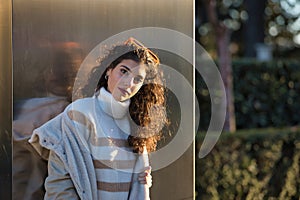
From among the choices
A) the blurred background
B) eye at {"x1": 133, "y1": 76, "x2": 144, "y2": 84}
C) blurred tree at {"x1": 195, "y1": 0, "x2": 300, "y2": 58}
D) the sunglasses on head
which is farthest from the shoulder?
blurred tree at {"x1": 195, "y1": 0, "x2": 300, "y2": 58}

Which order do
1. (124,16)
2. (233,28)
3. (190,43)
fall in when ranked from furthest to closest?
(233,28) → (190,43) → (124,16)

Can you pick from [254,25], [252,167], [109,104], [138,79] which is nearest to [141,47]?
[138,79]

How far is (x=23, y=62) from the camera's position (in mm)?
2760

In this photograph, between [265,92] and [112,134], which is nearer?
[112,134]

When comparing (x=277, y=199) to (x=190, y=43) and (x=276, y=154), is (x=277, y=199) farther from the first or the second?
(x=190, y=43)

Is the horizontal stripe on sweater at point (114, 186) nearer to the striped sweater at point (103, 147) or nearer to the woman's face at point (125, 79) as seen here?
the striped sweater at point (103, 147)

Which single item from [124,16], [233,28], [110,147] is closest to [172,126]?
[110,147]

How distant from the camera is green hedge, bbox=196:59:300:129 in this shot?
8016 millimetres

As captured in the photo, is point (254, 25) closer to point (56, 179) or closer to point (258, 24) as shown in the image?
point (258, 24)

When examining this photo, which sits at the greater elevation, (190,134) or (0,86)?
(0,86)

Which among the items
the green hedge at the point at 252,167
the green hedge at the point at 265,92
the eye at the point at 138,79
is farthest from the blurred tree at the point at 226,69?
the eye at the point at 138,79

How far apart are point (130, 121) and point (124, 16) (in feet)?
1.67

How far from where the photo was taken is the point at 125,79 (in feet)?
9.72

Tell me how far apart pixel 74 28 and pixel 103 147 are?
0.57 metres
